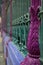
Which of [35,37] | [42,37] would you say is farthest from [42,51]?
[35,37]

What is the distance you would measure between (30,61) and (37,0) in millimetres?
276

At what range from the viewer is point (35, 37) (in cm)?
114

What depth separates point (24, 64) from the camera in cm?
118

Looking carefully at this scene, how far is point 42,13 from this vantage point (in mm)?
869

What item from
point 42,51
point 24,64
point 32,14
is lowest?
point 24,64

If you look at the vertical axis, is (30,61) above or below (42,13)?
below

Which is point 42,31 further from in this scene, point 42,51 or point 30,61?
point 30,61

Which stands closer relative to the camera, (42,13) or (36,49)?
(42,13)

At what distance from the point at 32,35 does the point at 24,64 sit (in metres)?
0.14

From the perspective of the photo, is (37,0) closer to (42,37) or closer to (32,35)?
(32,35)

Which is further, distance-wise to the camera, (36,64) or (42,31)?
(36,64)

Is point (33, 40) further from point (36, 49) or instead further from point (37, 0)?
point (37, 0)

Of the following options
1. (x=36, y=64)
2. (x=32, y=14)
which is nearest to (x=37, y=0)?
(x=32, y=14)

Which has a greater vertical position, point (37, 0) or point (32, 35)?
point (37, 0)
